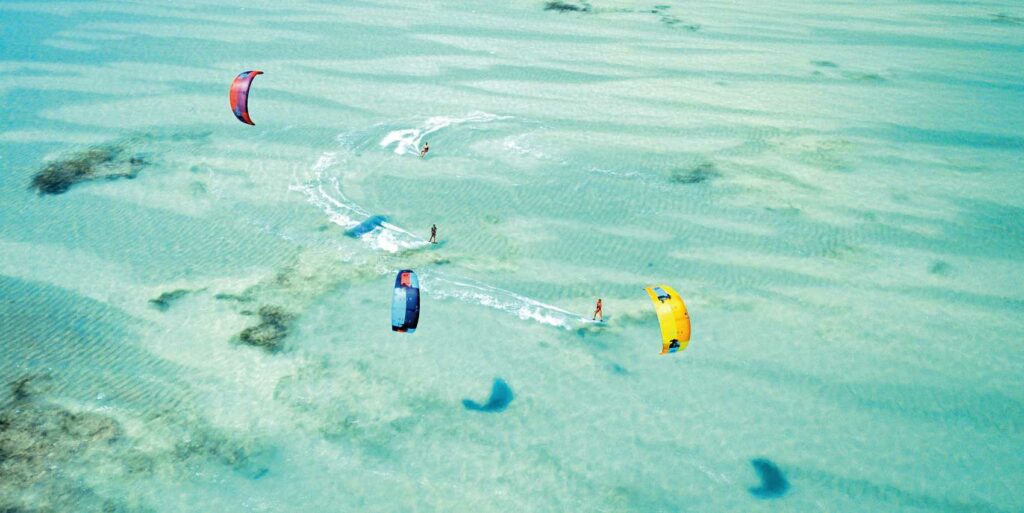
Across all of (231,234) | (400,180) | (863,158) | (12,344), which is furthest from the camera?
(863,158)

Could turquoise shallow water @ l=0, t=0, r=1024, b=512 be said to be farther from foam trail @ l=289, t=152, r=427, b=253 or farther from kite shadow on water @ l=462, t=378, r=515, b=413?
kite shadow on water @ l=462, t=378, r=515, b=413

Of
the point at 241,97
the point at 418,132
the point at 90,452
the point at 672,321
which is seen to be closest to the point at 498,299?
the point at 672,321

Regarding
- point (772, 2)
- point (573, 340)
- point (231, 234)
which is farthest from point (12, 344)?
point (772, 2)

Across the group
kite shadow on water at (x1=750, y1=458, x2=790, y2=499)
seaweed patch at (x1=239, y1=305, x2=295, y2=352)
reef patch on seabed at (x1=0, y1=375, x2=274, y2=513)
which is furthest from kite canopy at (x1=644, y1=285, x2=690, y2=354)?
seaweed patch at (x1=239, y1=305, x2=295, y2=352)

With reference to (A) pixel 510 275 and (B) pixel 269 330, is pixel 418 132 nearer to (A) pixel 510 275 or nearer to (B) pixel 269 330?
(A) pixel 510 275

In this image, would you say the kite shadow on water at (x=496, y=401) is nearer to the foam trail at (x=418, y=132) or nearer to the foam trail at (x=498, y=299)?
the foam trail at (x=498, y=299)

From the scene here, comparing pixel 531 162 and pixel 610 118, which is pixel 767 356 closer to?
pixel 531 162
